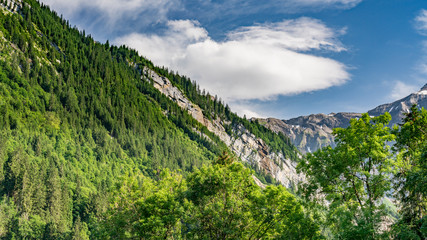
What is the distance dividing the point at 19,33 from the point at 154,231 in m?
205

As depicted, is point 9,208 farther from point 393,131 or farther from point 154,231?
point 393,131

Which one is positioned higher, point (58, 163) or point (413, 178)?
point (58, 163)

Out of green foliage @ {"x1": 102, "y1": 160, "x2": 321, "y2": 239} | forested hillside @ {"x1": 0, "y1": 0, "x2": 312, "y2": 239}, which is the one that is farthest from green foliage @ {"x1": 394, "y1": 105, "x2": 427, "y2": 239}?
forested hillside @ {"x1": 0, "y1": 0, "x2": 312, "y2": 239}

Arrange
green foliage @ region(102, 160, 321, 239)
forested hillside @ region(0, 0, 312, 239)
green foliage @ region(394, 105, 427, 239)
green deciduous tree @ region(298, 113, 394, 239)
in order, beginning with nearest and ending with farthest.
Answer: green foliage @ region(394, 105, 427, 239), green deciduous tree @ region(298, 113, 394, 239), green foliage @ region(102, 160, 321, 239), forested hillside @ region(0, 0, 312, 239)

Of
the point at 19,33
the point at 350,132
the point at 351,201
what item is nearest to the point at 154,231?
the point at 351,201

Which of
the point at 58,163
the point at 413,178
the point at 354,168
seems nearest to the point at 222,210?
the point at 354,168

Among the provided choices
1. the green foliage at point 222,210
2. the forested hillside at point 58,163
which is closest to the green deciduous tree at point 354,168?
the green foliage at point 222,210

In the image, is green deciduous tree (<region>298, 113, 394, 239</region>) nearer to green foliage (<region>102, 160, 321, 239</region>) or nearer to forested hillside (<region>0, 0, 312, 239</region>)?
green foliage (<region>102, 160, 321, 239</region>)

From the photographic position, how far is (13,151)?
117 m

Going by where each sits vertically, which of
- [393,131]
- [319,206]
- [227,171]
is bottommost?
[319,206]

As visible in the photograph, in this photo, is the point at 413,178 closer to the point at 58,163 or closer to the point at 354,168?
the point at 354,168

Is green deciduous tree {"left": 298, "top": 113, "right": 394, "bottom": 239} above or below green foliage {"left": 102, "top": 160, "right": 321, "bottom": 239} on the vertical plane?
above

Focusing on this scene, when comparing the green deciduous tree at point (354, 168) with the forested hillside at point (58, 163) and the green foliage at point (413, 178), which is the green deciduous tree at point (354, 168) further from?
the forested hillside at point (58, 163)

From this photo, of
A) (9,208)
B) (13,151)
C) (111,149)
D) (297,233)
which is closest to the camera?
(297,233)
